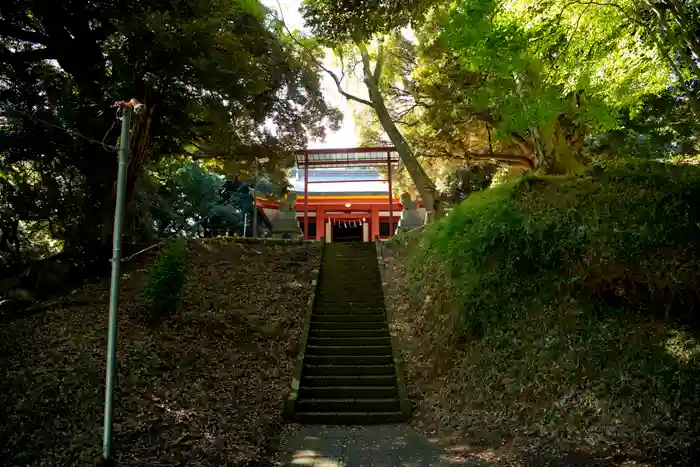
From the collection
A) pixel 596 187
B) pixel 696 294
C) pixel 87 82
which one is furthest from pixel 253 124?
pixel 696 294

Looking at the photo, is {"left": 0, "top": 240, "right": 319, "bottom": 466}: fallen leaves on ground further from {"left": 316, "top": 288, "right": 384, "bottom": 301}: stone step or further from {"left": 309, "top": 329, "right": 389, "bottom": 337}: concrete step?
{"left": 316, "top": 288, "right": 384, "bottom": 301}: stone step

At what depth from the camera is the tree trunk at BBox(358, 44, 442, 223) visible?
1359cm

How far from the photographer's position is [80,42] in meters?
9.34

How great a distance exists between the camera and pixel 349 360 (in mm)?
7938


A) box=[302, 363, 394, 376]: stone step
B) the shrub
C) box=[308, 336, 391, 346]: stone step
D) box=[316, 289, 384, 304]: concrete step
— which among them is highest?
the shrub

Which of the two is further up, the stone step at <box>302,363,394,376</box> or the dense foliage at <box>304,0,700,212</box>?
the dense foliage at <box>304,0,700,212</box>

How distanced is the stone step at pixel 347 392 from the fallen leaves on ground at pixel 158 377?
1.19 feet

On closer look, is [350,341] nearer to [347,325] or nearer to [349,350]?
[349,350]

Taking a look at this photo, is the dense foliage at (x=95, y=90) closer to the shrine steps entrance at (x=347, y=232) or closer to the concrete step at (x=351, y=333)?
the concrete step at (x=351, y=333)

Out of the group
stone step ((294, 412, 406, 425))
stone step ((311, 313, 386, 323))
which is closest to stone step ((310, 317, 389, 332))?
stone step ((311, 313, 386, 323))

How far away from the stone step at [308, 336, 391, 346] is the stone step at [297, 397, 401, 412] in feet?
5.71

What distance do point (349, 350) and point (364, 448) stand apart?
111 inches

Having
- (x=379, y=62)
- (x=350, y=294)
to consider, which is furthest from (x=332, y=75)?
(x=350, y=294)

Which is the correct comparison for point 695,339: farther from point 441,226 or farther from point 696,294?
point 441,226
